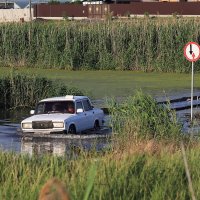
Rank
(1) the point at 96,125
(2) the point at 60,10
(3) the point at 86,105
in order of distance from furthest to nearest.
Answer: (2) the point at 60,10, (1) the point at 96,125, (3) the point at 86,105

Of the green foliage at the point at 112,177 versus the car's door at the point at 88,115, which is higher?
the green foliage at the point at 112,177

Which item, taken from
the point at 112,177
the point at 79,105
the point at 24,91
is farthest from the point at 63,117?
the point at 112,177

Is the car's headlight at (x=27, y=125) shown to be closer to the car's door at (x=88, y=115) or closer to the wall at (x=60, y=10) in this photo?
the car's door at (x=88, y=115)

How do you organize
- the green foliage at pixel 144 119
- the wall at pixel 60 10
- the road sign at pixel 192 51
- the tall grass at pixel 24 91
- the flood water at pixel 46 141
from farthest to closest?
the wall at pixel 60 10
the tall grass at pixel 24 91
the road sign at pixel 192 51
the flood water at pixel 46 141
the green foliage at pixel 144 119

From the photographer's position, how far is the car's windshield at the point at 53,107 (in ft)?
83.0

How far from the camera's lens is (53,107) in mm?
25328

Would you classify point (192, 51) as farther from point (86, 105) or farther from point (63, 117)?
point (63, 117)

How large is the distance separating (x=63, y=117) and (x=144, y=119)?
600cm

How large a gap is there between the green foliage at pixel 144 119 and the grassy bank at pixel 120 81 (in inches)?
658

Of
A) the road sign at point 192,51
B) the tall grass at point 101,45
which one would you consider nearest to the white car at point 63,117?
the road sign at point 192,51

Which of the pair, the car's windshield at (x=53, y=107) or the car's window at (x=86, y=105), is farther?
the car's window at (x=86, y=105)

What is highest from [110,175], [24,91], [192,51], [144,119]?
[192,51]

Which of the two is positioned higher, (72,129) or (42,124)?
(42,124)

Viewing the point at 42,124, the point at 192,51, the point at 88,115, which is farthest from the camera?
the point at 192,51
